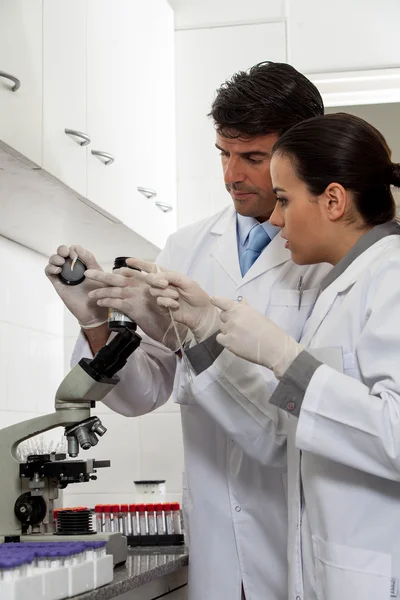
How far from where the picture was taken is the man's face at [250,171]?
176cm

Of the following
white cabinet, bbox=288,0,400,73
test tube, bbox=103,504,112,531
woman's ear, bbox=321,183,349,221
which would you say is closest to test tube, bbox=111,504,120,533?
test tube, bbox=103,504,112,531

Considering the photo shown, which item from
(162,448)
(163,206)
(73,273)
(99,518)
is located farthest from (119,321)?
(162,448)

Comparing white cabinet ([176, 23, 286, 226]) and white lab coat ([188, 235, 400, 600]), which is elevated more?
white cabinet ([176, 23, 286, 226])

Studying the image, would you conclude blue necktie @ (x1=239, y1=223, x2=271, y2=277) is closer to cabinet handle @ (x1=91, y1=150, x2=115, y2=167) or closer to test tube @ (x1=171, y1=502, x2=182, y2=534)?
cabinet handle @ (x1=91, y1=150, x2=115, y2=167)

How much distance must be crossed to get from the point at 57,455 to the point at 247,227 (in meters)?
0.63

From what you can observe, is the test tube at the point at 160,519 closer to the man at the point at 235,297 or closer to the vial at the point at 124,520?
the vial at the point at 124,520

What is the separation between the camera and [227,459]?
1.72 metres

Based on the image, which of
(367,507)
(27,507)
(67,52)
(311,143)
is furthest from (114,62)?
(367,507)

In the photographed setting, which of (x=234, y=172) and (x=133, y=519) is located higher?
(x=234, y=172)

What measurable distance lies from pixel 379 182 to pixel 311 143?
135mm

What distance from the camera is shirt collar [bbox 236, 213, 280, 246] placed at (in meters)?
→ 1.85

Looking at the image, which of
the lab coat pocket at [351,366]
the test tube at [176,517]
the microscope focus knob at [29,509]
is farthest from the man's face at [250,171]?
the test tube at [176,517]

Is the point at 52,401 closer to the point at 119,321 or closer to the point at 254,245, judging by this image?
the point at 254,245

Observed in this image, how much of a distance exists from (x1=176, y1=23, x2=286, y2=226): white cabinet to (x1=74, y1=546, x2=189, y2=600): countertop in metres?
1.25
